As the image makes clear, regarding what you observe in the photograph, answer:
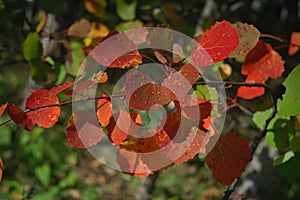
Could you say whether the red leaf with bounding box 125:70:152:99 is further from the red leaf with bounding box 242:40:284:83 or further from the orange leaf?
the orange leaf

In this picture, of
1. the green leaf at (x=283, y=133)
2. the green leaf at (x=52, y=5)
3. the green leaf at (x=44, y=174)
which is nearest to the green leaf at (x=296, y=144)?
the green leaf at (x=283, y=133)

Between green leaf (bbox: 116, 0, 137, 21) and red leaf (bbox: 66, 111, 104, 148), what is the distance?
65 cm

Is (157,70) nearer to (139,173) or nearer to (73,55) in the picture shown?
(139,173)

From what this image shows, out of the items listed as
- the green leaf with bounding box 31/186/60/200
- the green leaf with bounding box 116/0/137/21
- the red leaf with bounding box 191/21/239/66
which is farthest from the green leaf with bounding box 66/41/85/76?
the green leaf with bounding box 31/186/60/200

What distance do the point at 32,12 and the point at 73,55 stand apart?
0.84ft

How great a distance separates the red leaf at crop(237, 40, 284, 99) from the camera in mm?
729

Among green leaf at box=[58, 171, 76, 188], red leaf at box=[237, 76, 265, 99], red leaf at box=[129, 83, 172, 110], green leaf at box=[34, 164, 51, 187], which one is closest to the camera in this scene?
red leaf at box=[129, 83, 172, 110]

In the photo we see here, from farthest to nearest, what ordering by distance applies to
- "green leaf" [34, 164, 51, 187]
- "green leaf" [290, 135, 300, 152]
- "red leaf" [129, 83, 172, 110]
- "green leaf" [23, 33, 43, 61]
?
"green leaf" [34, 164, 51, 187] → "green leaf" [23, 33, 43, 61] → "green leaf" [290, 135, 300, 152] → "red leaf" [129, 83, 172, 110]

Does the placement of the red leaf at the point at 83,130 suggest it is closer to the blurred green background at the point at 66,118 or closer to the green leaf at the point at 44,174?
the blurred green background at the point at 66,118

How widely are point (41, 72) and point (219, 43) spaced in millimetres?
487

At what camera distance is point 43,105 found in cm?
52

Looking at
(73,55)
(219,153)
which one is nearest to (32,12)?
(73,55)

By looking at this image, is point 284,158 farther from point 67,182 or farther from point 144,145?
point 67,182

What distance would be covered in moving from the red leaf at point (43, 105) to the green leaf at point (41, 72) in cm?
35
